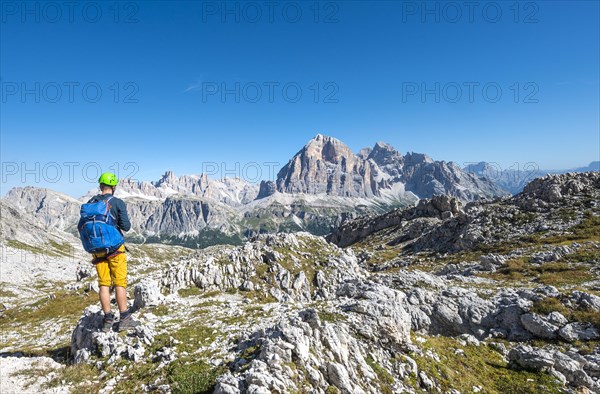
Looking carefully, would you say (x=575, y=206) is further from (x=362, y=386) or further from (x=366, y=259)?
(x=362, y=386)

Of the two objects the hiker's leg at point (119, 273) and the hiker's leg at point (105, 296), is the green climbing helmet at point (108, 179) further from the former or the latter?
the hiker's leg at point (105, 296)

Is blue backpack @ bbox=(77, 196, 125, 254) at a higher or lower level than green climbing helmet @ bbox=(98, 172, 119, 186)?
lower

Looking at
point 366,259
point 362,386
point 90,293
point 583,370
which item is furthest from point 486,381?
point 366,259

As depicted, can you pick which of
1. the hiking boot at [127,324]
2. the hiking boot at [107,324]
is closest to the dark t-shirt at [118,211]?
the hiking boot at [107,324]

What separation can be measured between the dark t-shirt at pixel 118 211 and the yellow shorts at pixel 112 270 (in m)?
1.07

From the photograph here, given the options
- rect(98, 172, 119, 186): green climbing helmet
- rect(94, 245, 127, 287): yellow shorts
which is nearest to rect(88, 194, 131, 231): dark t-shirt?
rect(98, 172, 119, 186): green climbing helmet

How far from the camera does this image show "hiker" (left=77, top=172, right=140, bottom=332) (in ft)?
41.7

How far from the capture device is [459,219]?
85562mm

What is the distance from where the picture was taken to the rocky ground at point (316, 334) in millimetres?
11805

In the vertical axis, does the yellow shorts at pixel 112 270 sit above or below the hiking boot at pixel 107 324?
above

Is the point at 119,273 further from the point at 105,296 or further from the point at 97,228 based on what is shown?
the point at 97,228

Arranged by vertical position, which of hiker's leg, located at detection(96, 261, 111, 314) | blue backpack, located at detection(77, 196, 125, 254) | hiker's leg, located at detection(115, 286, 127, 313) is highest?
blue backpack, located at detection(77, 196, 125, 254)

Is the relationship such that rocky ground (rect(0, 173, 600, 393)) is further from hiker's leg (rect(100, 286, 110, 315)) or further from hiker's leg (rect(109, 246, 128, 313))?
hiker's leg (rect(109, 246, 128, 313))

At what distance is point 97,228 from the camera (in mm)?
12766
